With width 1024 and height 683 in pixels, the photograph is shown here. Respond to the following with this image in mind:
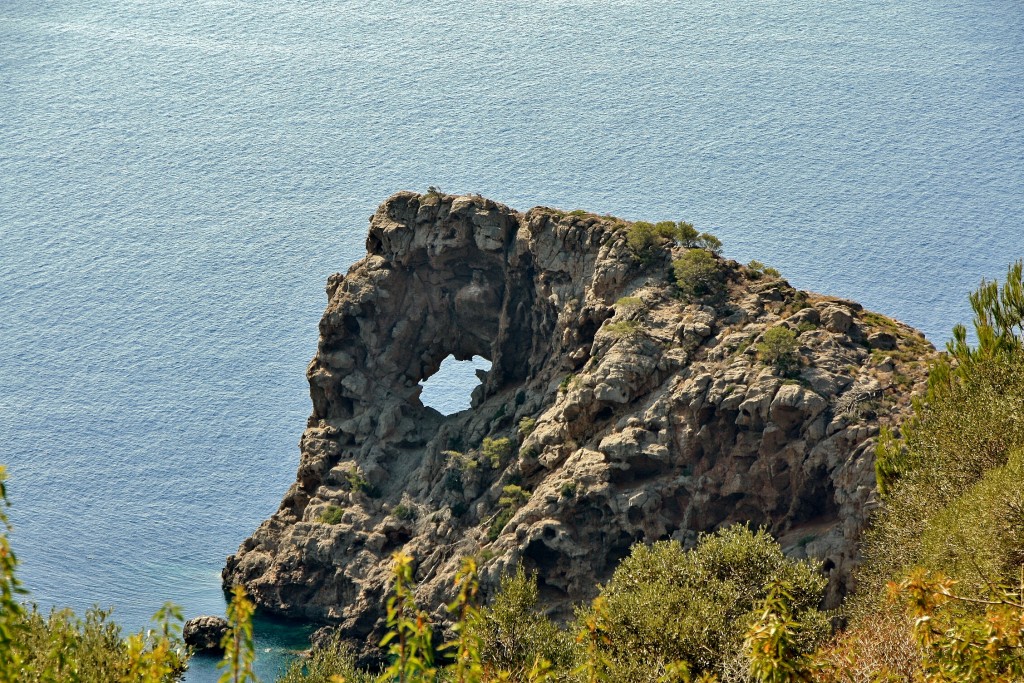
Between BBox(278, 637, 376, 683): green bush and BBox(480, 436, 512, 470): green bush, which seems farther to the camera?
BBox(480, 436, 512, 470): green bush

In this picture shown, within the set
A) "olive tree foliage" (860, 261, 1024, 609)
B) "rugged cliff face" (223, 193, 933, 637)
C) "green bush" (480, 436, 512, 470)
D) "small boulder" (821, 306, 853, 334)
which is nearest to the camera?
"olive tree foliage" (860, 261, 1024, 609)

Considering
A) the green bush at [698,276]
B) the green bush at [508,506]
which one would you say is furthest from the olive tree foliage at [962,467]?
the green bush at [508,506]

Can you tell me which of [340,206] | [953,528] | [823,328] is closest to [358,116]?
[340,206]

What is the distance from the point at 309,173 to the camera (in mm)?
163500

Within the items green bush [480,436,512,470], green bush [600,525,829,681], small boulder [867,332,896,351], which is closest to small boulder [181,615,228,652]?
green bush [480,436,512,470]

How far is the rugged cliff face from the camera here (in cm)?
7412

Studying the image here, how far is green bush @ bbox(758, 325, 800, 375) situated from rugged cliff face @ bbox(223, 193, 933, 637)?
50 cm

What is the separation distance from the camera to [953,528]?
53.9 meters

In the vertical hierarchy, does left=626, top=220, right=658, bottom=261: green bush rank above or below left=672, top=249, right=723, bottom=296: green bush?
above

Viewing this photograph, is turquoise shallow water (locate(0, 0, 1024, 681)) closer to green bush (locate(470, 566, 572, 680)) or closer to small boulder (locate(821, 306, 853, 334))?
green bush (locate(470, 566, 572, 680))

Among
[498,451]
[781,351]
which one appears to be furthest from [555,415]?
[781,351]

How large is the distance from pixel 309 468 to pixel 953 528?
4998 cm

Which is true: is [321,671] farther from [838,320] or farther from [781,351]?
[838,320]

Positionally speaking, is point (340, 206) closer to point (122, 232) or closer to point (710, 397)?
point (122, 232)
